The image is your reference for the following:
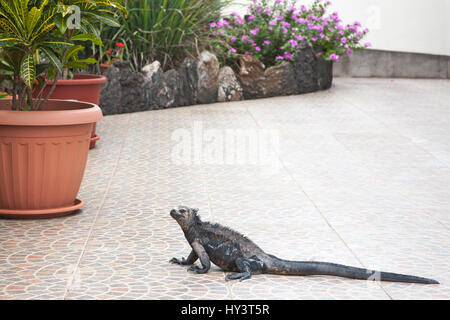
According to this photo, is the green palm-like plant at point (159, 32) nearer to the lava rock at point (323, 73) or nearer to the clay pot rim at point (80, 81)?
the lava rock at point (323, 73)

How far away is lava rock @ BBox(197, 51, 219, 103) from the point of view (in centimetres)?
1045

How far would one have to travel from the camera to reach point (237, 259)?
358cm

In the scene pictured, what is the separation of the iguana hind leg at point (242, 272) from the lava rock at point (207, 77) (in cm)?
709

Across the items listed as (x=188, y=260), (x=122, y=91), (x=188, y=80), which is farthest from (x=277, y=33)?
(x=188, y=260)

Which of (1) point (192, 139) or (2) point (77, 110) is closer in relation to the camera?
(2) point (77, 110)

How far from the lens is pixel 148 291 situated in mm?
3354

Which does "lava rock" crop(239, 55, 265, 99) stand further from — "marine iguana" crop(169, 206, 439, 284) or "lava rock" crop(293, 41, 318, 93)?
"marine iguana" crop(169, 206, 439, 284)

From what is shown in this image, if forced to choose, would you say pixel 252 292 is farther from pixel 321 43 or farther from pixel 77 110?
pixel 321 43

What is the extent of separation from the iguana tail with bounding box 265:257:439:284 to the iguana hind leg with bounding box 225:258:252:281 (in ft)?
0.36

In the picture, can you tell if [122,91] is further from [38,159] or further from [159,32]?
[38,159]

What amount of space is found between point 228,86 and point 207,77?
1.52 ft

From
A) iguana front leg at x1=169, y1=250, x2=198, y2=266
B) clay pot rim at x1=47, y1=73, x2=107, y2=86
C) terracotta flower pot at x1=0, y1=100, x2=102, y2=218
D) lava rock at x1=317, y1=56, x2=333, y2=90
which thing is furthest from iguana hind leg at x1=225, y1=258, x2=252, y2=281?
lava rock at x1=317, y1=56, x2=333, y2=90
